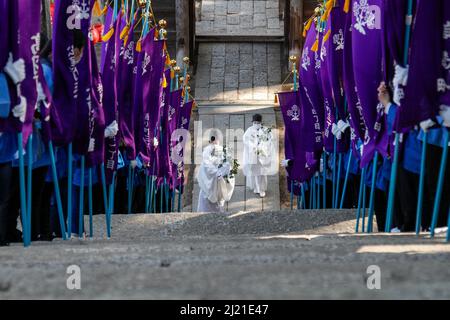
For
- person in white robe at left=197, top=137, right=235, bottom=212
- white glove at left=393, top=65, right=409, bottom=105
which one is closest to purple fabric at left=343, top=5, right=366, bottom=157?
white glove at left=393, top=65, right=409, bottom=105

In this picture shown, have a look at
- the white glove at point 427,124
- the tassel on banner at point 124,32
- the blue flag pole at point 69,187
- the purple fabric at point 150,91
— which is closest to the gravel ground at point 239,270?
the white glove at point 427,124

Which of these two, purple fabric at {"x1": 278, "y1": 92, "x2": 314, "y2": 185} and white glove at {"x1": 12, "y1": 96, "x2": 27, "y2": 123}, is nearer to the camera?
white glove at {"x1": 12, "y1": 96, "x2": 27, "y2": 123}

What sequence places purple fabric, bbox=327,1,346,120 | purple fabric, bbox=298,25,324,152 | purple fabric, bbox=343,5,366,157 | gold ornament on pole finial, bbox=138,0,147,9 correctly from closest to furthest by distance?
purple fabric, bbox=343,5,366,157, purple fabric, bbox=327,1,346,120, purple fabric, bbox=298,25,324,152, gold ornament on pole finial, bbox=138,0,147,9

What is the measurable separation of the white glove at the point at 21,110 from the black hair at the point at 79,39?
1.62 metres

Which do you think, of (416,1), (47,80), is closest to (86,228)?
(47,80)

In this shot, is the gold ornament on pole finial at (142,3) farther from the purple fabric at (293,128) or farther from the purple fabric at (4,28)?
the purple fabric at (4,28)

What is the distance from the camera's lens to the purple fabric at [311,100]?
38.7 ft

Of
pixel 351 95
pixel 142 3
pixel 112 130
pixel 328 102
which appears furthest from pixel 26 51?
pixel 142 3

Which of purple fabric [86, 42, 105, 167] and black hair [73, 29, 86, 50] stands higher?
black hair [73, 29, 86, 50]

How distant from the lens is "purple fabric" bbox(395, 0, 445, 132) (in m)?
6.38

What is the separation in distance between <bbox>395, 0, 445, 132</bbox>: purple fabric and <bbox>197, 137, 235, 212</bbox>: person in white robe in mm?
11397

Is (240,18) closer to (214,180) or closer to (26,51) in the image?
(214,180)

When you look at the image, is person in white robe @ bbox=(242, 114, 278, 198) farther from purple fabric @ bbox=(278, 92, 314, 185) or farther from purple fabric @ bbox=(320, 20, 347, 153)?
purple fabric @ bbox=(320, 20, 347, 153)

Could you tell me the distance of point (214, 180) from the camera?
17.8 meters
